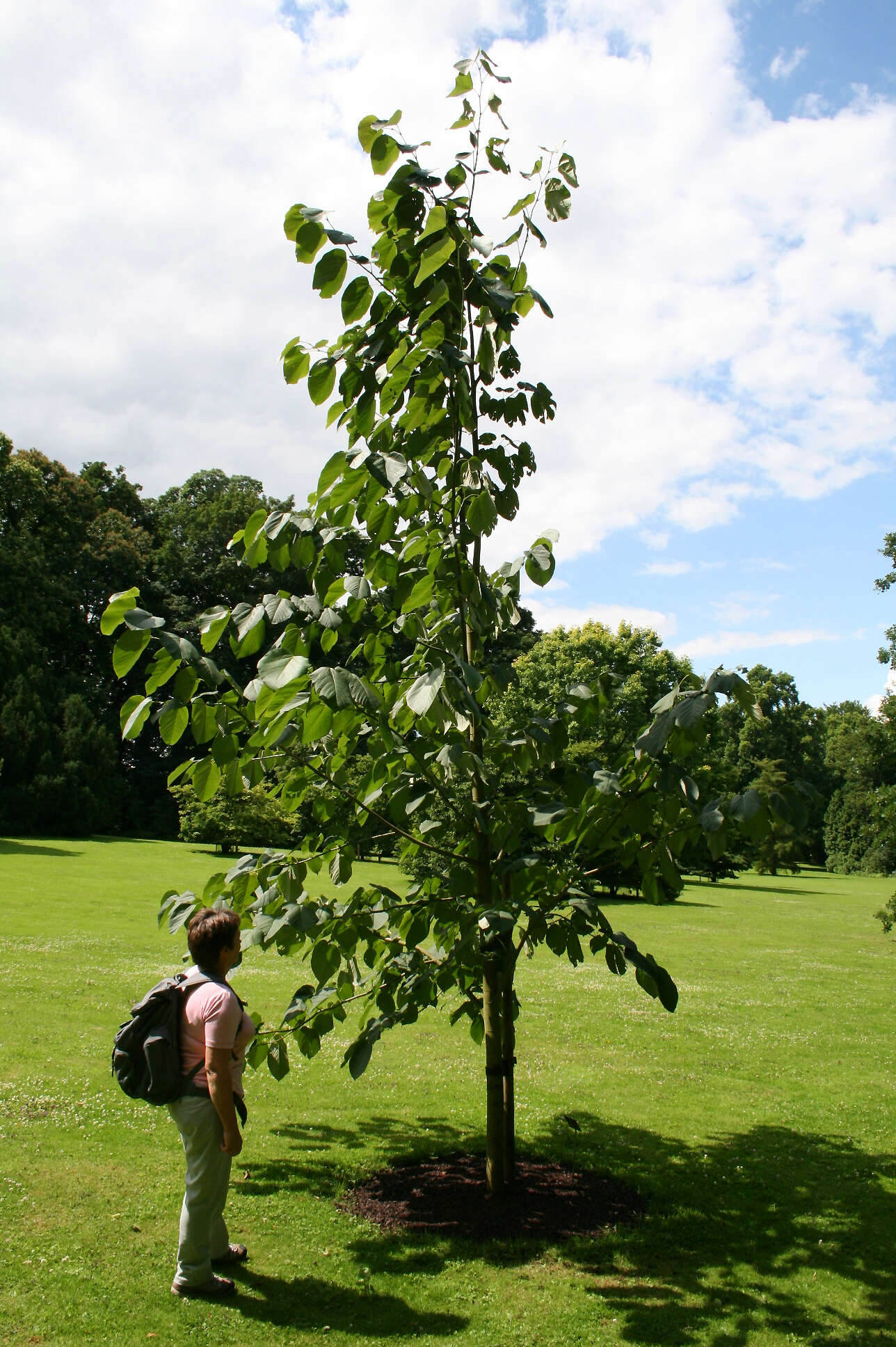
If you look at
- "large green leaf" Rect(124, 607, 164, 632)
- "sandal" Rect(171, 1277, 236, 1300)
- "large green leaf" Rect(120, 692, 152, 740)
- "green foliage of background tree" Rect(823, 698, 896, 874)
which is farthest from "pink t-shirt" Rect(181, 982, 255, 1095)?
"green foliage of background tree" Rect(823, 698, 896, 874)

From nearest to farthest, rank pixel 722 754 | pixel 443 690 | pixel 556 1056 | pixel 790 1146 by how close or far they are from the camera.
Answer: pixel 443 690
pixel 790 1146
pixel 556 1056
pixel 722 754

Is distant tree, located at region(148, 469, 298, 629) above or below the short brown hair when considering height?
above

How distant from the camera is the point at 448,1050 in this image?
874 cm

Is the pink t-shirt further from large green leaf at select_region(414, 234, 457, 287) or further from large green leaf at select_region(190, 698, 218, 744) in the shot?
large green leaf at select_region(414, 234, 457, 287)

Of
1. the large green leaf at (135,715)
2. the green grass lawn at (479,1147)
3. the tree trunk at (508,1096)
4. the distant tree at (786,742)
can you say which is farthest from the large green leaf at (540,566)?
the distant tree at (786,742)

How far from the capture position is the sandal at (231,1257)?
419 centimetres

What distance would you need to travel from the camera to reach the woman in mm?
3662

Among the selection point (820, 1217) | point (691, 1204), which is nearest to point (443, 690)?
point (691, 1204)

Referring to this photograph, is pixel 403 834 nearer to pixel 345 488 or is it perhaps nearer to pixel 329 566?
pixel 329 566

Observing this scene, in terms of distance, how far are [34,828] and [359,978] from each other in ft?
117

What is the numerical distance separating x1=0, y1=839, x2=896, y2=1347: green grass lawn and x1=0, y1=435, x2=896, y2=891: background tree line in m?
9.02

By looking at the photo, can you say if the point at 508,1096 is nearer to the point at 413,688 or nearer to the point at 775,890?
the point at 413,688

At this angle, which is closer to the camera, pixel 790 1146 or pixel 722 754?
pixel 790 1146

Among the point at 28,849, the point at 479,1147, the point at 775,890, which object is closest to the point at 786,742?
the point at 775,890
